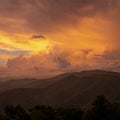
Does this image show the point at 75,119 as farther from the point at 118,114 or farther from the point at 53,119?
the point at 118,114

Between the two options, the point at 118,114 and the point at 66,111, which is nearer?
the point at 118,114

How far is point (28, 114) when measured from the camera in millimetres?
96688

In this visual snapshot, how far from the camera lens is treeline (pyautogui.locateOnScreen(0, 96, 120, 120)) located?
83.8 meters

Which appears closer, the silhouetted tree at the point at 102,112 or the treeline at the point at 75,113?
the silhouetted tree at the point at 102,112

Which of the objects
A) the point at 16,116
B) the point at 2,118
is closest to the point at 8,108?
the point at 16,116

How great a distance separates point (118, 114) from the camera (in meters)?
84.6

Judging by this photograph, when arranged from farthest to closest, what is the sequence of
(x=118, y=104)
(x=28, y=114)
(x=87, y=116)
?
(x=28, y=114), (x=118, y=104), (x=87, y=116)

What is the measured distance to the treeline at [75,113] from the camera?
83.8 metres

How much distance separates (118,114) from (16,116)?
104 feet

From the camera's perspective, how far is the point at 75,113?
9288cm

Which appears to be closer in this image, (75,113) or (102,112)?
(102,112)

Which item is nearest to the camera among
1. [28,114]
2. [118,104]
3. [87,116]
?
[87,116]

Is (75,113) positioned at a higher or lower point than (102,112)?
lower

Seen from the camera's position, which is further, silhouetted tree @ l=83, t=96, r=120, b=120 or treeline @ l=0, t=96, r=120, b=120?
treeline @ l=0, t=96, r=120, b=120
